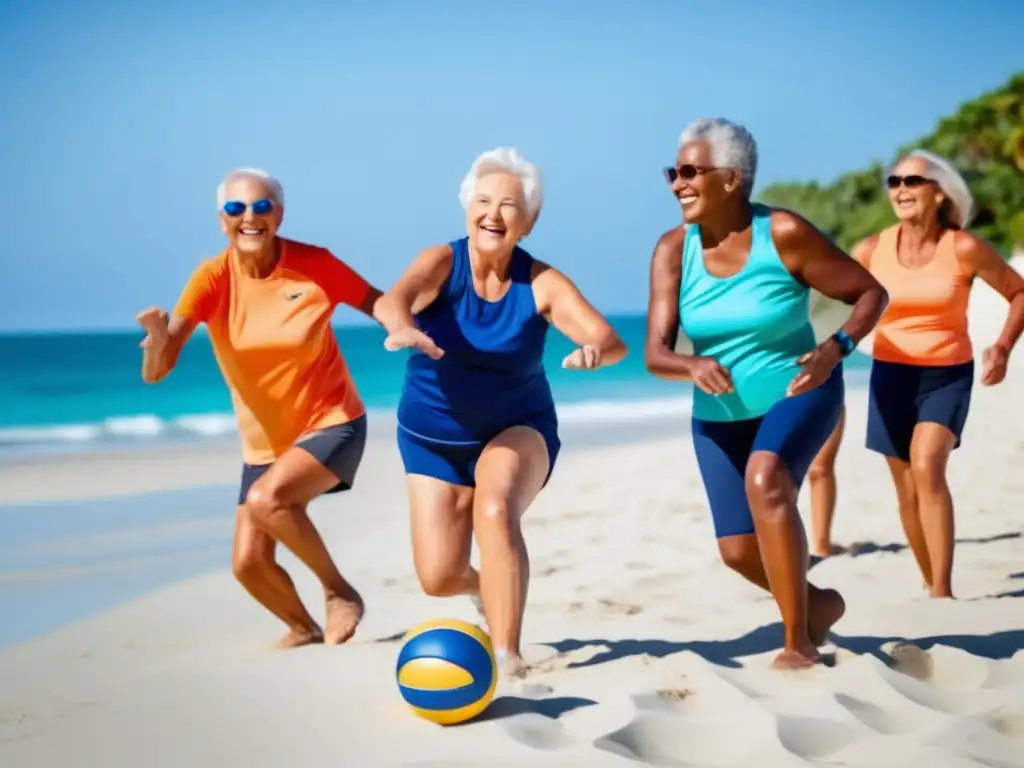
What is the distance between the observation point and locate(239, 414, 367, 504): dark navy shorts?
557 cm

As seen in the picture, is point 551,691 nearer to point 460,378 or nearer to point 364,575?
point 460,378

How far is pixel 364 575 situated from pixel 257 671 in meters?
2.61

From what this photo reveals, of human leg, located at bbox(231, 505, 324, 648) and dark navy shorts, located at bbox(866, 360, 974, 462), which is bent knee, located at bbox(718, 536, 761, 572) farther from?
human leg, located at bbox(231, 505, 324, 648)

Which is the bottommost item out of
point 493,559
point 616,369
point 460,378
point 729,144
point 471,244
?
point 616,369

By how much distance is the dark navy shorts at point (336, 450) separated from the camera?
5566 millimetres

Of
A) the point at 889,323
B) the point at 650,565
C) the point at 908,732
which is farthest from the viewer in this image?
the point at 650,565

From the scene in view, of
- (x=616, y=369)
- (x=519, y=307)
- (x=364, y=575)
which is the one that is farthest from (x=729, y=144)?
(x=616, y=369)

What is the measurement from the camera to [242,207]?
5.57 metres

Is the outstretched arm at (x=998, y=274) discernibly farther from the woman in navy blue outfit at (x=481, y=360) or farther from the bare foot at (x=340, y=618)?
the bare foot at (x=340, y=618)

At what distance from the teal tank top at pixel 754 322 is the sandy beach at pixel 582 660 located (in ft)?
3.40

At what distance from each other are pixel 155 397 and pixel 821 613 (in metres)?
30.2

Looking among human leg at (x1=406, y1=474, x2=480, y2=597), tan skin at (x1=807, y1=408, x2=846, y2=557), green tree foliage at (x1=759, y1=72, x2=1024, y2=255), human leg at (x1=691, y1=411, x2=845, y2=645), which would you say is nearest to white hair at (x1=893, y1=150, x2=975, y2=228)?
tan skin at (x1=807, y1=408, x2=846, y2=557)

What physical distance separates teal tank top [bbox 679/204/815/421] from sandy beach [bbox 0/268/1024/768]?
1038 mm

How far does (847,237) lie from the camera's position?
1758 inches
